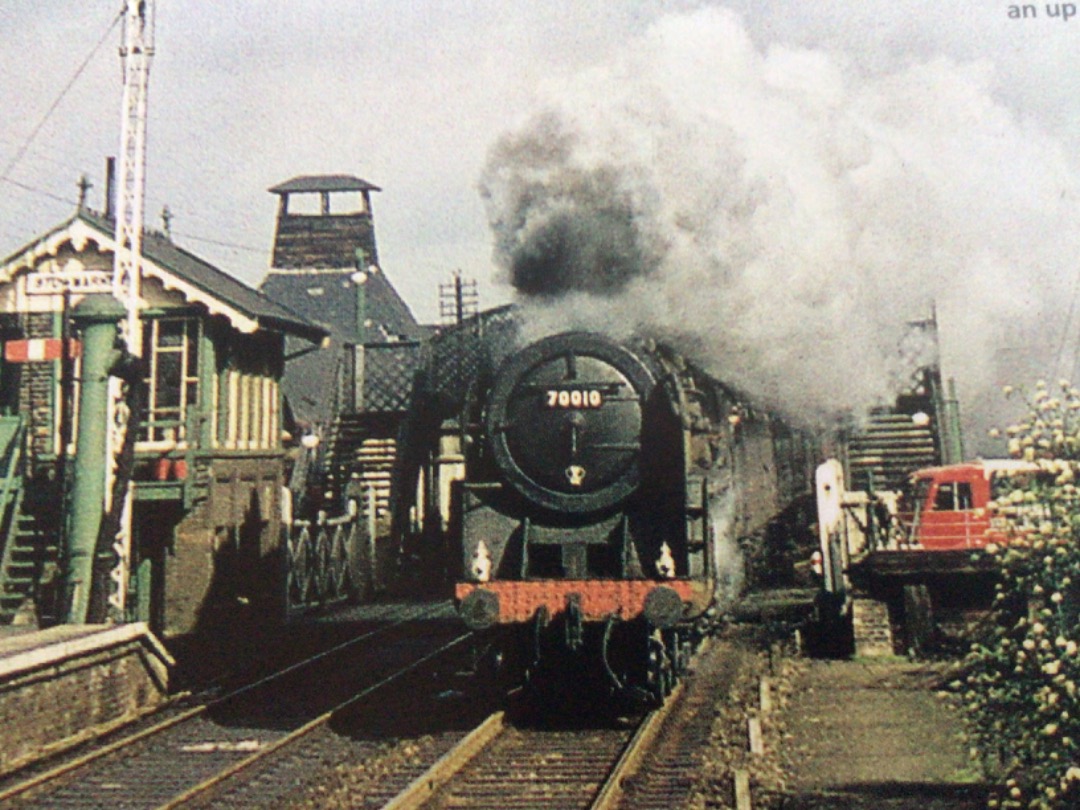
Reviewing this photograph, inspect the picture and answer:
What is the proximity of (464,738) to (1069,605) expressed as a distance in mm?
4783

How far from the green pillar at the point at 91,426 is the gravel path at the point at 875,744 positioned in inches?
281

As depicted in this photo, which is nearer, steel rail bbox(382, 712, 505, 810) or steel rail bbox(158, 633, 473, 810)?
steel rail bbox(382, 712, 505, 810)

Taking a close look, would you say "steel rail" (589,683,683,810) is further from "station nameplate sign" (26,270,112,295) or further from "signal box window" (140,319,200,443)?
"station nameplate sign" (26,270,112,295)

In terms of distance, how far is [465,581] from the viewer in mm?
9203

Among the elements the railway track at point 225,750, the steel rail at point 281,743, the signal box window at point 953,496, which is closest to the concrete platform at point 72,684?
the railway track at point 225,750

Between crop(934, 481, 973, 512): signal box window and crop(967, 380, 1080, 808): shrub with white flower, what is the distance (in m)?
11.1

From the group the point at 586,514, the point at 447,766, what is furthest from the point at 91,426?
the point at 447,766

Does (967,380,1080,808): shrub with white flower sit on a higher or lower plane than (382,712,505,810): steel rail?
higher

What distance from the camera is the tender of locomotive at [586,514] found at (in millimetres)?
8898

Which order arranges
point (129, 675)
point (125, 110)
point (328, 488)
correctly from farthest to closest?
point (328, 488), point (125, 110), point (129, 675)

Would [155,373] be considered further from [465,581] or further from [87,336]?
[465,581]

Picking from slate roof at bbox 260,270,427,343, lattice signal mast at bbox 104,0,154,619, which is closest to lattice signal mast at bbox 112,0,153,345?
lattice signal mast at bbox 104,0,154,619

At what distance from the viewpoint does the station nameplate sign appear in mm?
16156

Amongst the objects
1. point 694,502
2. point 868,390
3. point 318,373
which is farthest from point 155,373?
point 318,373
